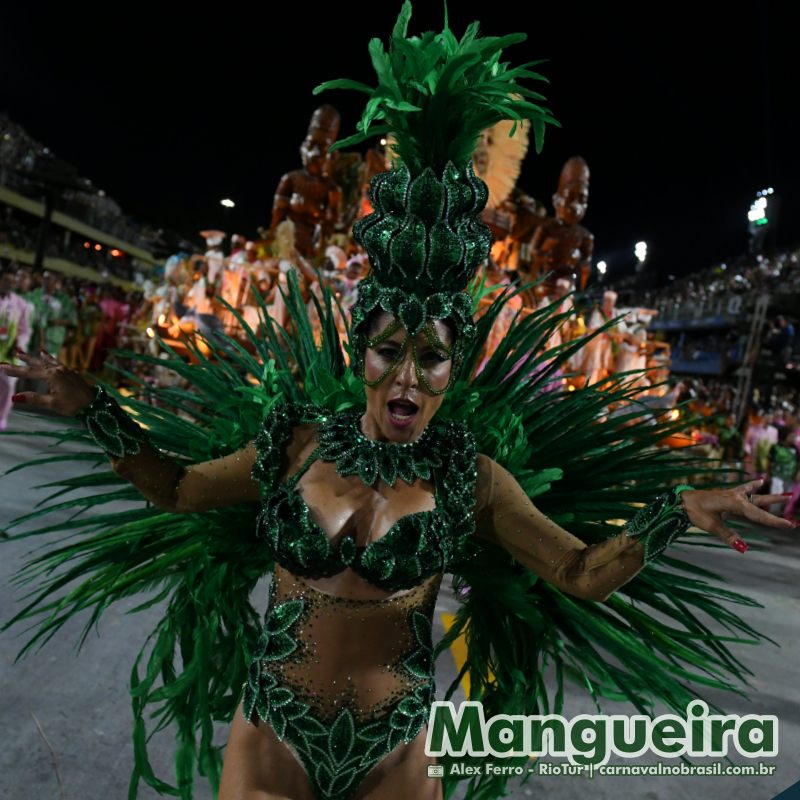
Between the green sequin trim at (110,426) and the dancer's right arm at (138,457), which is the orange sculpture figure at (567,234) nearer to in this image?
the dancer's right arm at (138,457)

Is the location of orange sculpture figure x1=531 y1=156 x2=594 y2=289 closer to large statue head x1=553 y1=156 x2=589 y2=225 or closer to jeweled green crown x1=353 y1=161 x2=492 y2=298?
large statue head x1=553 y1=156 x2=589 y2=225

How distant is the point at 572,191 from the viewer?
11273 millimetres

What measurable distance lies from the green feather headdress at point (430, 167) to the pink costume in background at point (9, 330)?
699 centimetres

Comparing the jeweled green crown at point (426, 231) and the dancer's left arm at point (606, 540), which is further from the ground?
the jeweled green crown at point (426, 231)

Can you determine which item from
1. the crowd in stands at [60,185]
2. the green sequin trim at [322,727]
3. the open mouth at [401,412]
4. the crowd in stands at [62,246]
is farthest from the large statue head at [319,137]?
the crowd in stands at [62,246]

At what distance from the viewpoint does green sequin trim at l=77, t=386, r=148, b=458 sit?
1.44 m

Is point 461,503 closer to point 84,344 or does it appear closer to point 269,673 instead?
point 269,673

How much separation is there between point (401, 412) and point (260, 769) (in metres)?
0.81

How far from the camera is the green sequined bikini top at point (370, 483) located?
1404mm

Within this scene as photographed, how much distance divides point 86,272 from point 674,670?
1527 inches

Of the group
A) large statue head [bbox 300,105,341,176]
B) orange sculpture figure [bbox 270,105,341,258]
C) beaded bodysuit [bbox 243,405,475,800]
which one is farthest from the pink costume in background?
beaded bodysuit [bbox 243,405,475,800]

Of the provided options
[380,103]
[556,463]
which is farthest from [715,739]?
[380,103]

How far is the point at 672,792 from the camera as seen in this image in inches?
106

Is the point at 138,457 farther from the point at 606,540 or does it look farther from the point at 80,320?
the point at 80,320
